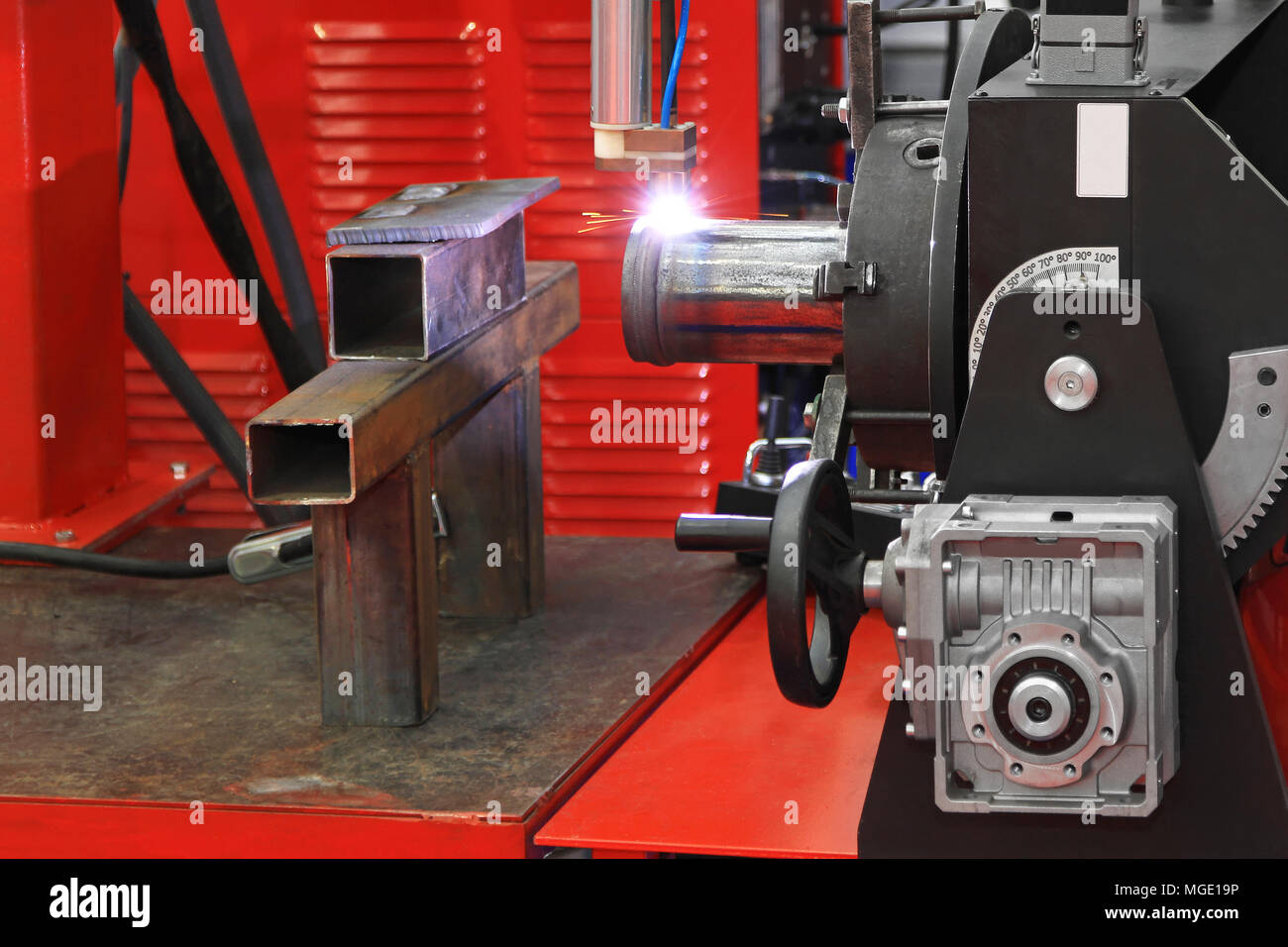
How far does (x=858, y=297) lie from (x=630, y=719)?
0.44m

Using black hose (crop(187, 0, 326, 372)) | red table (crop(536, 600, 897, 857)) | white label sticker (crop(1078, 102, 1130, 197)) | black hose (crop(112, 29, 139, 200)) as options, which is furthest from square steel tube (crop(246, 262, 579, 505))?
black hose (crop(112, 29, 139, 200))

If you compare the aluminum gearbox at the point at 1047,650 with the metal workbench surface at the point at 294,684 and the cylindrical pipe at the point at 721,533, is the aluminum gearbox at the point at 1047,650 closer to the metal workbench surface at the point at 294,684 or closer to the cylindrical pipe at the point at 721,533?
the cylindrical pipe at the point at 721,533

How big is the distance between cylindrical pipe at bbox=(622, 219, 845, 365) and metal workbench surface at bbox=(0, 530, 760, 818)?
32 cm

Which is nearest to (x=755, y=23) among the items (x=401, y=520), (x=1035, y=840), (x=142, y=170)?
(x=142, y=170)

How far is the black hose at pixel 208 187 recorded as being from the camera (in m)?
1.95

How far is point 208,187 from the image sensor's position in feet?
6.66

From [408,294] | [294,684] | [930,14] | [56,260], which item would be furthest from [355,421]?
[56,260]

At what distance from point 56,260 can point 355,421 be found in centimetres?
72

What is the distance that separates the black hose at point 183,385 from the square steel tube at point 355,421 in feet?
2.32

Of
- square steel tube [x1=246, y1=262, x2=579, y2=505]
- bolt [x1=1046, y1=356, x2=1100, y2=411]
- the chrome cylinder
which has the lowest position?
square steel tube [x1=246, y1=262, x2=579, y2=505]

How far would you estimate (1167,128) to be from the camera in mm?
1006

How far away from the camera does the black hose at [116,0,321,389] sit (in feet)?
6.38

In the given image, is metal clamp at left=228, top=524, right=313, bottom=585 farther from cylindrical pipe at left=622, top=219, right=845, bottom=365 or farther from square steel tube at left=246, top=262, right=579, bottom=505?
cylindrical pipe at left=622, top=219, right=845, bottom=365

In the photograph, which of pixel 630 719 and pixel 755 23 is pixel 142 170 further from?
pixel 630 719
